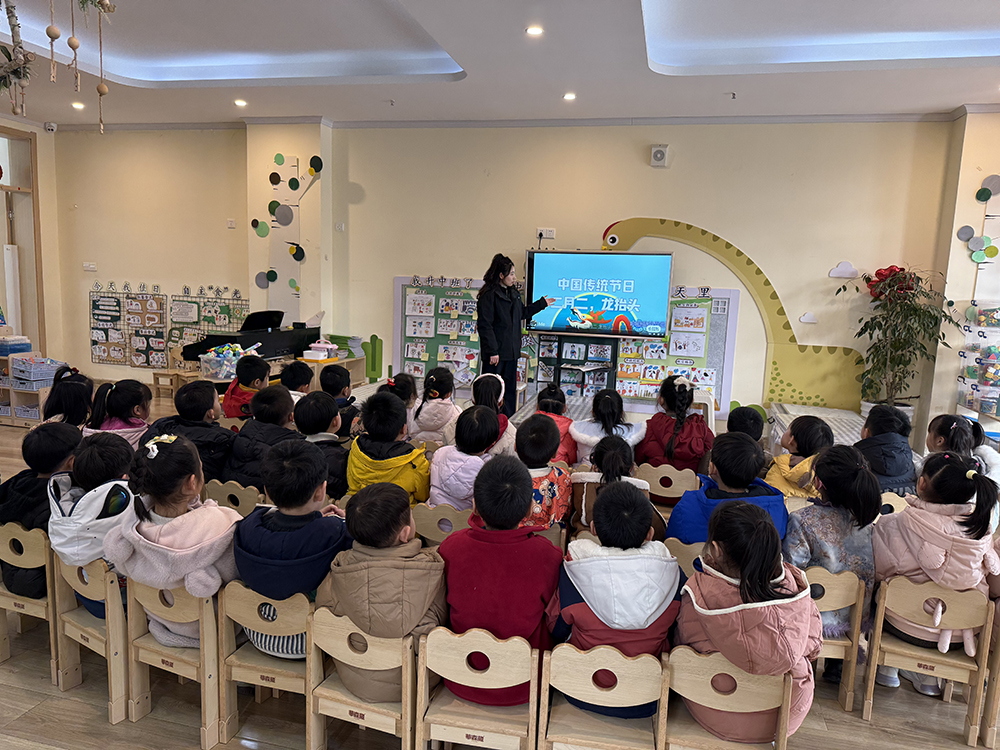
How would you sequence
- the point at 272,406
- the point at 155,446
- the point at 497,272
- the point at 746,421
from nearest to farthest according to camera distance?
the point at 155,446, the point at 272,406, the point at 746,421, the point at 497,272

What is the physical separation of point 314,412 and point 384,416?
1.52 ft

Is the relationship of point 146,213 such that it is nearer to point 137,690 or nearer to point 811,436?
point 137,690

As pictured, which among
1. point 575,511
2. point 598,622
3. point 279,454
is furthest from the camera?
point 575,511

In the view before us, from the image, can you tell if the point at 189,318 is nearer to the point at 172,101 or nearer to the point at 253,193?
the point at 253,193

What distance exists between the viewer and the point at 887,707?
2266mm

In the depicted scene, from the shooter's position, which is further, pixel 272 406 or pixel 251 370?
pixel 251 370

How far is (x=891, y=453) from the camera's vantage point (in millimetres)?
2852

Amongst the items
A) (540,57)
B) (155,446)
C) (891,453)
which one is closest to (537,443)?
(155,446)

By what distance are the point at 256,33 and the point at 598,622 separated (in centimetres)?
484

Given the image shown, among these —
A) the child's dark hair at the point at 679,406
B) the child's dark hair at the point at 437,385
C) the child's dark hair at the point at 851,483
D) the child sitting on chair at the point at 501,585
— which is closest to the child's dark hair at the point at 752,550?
the child sitting on chair at the point at 501,585

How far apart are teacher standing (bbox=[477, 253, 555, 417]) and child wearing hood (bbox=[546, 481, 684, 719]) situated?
3.13 meters

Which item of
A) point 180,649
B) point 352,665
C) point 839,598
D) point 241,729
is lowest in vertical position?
point 241,729

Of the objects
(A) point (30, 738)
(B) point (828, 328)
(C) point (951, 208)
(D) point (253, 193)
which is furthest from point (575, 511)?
(D) point (253, 193)

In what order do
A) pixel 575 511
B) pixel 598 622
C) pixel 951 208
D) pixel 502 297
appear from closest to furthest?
pixel 598 622
pixel 575 511
pixel 502 297
pixel 951 208
